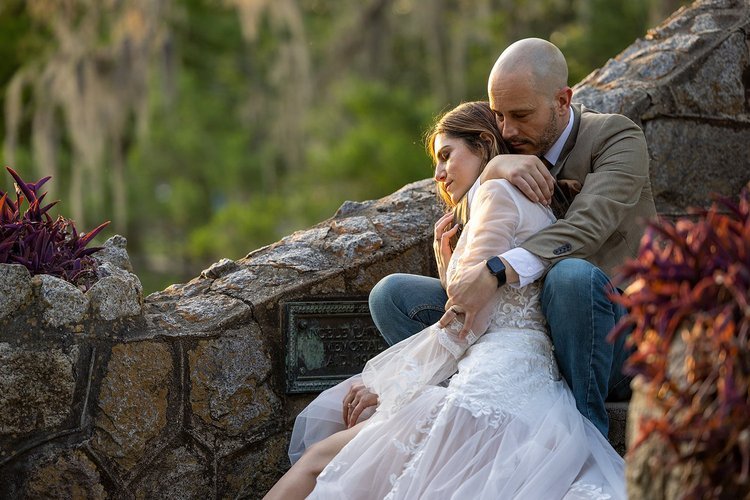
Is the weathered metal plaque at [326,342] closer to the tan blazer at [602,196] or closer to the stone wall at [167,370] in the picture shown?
the stone wall at [167,370]

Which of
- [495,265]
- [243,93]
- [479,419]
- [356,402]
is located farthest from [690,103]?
[243,93]

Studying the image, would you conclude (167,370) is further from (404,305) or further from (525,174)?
(525,174)

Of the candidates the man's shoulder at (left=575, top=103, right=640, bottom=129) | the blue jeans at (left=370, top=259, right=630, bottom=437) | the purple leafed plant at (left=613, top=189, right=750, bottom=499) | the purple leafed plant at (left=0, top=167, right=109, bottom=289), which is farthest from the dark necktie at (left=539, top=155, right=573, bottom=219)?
the purple leafed plant at (left=613, top=189, right=750, bottom=499)

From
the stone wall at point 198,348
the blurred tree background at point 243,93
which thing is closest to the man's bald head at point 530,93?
the stone wall at point 198,348

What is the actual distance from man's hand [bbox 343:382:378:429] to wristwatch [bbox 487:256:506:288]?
0.53 metres

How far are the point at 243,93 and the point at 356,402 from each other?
15.3 meters

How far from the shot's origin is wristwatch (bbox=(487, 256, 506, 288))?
3.18 meters

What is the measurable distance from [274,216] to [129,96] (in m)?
2.18

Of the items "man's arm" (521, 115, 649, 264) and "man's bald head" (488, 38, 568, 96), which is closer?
"man's arm" (521, 115, 649, 264)

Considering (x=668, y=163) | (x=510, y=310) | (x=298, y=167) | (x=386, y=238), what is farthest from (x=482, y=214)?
(x=298, y=167)

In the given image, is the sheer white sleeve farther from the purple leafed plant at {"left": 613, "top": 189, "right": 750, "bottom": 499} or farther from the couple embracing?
the purple leafed plant at {"left": 613, "top": 189, "right": 750, "bottom": 499}

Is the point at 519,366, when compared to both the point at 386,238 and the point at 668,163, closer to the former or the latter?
the point at 386,238

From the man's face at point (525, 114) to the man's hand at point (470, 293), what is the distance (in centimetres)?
62

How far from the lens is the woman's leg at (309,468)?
3.17 metres
